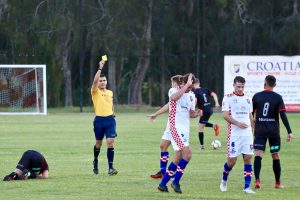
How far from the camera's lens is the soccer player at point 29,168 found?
17.0 metres

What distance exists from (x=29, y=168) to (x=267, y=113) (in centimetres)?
471

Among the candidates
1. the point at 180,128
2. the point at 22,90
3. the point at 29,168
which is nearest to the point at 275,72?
the point at 22,90

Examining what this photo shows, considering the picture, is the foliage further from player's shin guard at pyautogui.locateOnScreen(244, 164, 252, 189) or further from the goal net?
player's shin guard at pyautogui.locateOnScreen(244, 164, 252, 189)

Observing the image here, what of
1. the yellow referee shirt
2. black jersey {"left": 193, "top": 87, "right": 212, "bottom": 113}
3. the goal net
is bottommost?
the goal net

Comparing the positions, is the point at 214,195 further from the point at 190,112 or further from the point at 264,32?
the point at 264,32

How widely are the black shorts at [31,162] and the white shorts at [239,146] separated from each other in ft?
12.8

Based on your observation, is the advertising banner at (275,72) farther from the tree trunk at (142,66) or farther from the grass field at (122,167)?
the grass field at (122,167)

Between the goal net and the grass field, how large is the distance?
9233 millimetres

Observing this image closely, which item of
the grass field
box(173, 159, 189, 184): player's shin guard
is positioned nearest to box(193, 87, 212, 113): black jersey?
the grass field

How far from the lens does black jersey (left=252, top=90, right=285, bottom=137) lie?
616 inches

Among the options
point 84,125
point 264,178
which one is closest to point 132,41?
point 84,125

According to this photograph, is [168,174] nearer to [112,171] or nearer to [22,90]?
[112,171]

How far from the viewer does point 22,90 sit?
44.4 m

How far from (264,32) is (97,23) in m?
10.4
